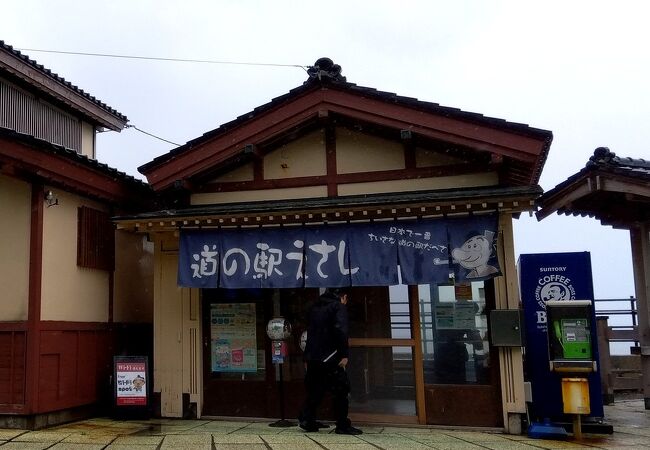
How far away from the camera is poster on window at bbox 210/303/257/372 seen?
31.3 ft

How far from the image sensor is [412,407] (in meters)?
8.83

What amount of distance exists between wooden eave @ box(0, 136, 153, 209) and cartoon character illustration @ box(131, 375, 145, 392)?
2983mm

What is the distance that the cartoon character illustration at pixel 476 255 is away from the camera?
825cm

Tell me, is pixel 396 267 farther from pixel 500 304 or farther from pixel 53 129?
pixel 53 129

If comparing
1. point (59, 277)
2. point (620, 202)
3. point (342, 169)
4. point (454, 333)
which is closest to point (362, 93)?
point (342, 169)

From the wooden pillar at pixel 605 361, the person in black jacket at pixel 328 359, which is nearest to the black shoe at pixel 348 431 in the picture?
the person in black jacket at pixel 328 359

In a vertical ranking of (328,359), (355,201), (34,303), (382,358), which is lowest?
(382,358)

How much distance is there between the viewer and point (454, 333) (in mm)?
8820

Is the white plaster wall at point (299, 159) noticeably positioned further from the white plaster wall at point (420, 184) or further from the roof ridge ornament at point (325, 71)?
the roof ridge ornament at point (325, 71)

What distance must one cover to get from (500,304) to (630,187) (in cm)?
281

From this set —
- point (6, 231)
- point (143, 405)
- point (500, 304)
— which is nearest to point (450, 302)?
point (500, 304)

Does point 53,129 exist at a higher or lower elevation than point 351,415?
higher

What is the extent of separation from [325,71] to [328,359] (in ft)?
14.7

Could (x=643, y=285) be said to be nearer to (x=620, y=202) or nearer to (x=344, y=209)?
(x=620, y=202)
